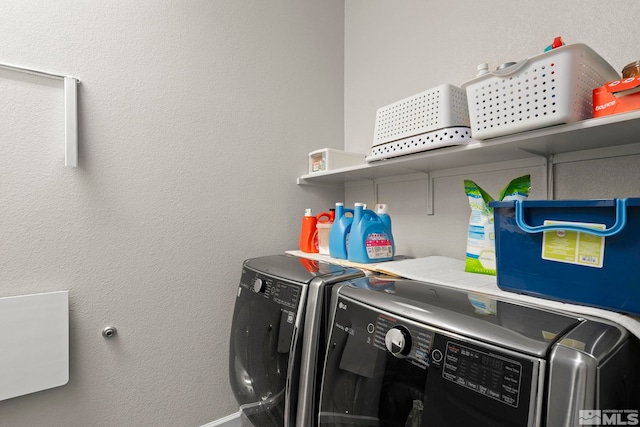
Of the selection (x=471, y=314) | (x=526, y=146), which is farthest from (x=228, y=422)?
(x=526, y=146)

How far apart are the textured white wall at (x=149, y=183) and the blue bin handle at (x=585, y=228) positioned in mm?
1377

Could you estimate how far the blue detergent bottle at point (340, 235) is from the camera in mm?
1597

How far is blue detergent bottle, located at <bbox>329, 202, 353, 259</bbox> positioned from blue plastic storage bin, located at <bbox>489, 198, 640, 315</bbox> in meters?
0.76

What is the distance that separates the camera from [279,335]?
3.98 ft

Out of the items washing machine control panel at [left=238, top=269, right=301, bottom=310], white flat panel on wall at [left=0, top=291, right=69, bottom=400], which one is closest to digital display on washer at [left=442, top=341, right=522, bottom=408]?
washing machine control panel at [left=238, top=269, right=301, bottom=310]

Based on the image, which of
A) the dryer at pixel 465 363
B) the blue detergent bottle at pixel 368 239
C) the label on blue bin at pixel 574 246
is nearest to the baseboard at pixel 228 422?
the dryer at pixel 465 363

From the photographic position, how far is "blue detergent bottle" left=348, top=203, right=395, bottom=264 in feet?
4.81

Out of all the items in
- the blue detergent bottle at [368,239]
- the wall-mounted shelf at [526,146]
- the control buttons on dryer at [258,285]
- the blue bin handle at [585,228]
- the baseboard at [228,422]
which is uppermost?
the wall-mounted shelf at [526,146]

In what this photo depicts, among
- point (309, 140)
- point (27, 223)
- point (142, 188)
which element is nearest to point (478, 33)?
point (309, 140)

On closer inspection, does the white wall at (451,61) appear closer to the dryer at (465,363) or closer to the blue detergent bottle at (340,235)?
the blue detergent bottle at (340,235)

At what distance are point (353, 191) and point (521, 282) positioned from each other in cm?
141

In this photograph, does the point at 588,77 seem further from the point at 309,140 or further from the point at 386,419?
the point at 309,140

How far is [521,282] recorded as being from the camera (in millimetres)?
909

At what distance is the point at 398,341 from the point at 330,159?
1.29 meters
